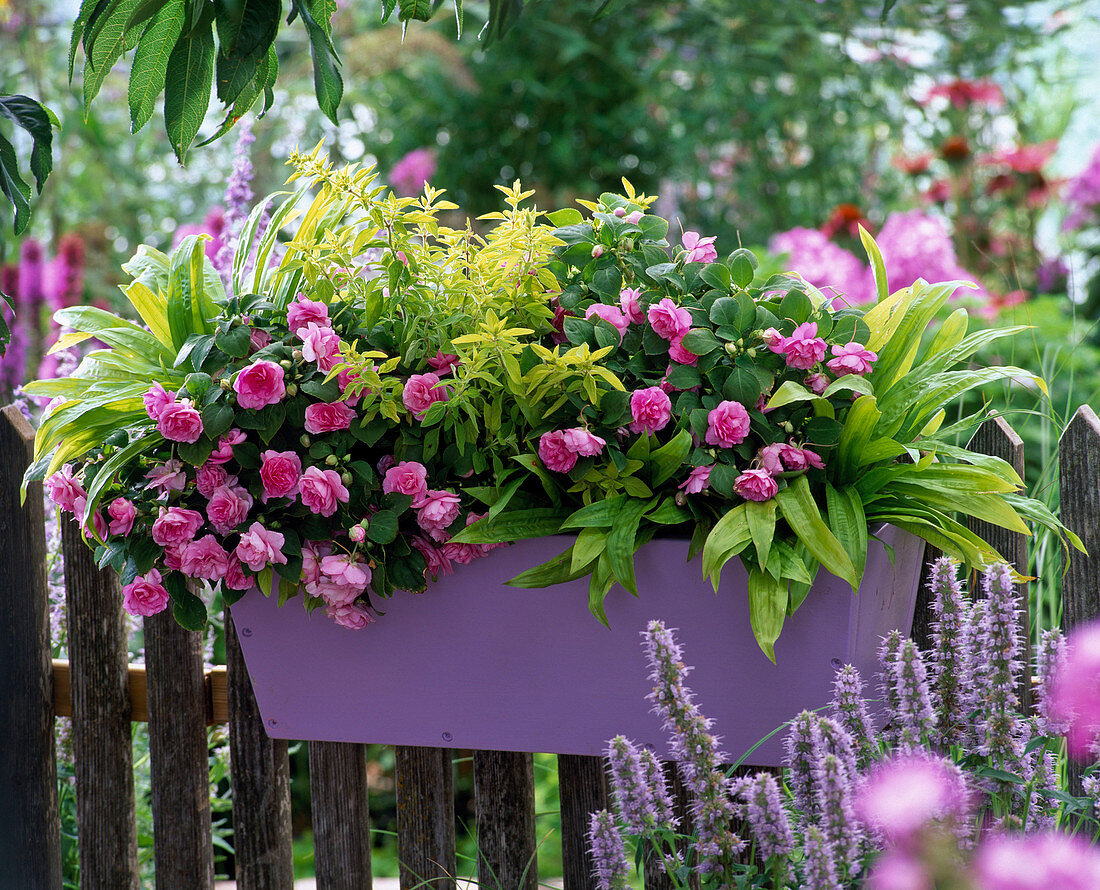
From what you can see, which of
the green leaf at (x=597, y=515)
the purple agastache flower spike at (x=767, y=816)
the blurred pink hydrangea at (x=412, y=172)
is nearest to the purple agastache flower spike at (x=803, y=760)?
the purple agastache flower spike at (x=767, y=816)

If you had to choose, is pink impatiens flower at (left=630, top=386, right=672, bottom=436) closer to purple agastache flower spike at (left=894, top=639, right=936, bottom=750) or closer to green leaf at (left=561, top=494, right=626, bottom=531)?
green leaf at (left=561, top=494, right=626, bottom=531)

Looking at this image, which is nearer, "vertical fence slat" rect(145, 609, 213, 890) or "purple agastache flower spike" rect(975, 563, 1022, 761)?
"purple agastache flower spike" rect(975, 563, 1022, 761)

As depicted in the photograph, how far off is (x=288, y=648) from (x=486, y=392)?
0.39 meters

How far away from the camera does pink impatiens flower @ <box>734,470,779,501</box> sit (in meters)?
0.90

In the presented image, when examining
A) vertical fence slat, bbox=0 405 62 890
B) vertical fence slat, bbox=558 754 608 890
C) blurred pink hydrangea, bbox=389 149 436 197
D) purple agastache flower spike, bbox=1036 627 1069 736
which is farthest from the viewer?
blurred pink hydrangea, bbox=389 149 436 197

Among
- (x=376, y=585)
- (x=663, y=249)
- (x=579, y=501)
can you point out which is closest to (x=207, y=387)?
(x=376, y=585)

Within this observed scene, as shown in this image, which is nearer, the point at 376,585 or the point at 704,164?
the point at 376,585

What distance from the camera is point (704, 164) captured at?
12.8 ft

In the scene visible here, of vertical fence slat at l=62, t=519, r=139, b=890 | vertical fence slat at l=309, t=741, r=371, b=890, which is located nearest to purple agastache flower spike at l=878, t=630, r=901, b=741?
vertical fence slat at l=309, t=741, r=371, b=890

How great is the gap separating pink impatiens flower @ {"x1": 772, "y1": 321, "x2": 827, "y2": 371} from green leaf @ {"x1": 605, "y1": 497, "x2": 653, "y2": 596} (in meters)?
0.20

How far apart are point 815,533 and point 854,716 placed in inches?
6.3

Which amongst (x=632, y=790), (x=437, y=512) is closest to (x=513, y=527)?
(x=437, y=512)

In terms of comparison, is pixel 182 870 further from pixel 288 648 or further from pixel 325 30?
pixel 325 30

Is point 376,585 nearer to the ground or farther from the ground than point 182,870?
farther from the ground
